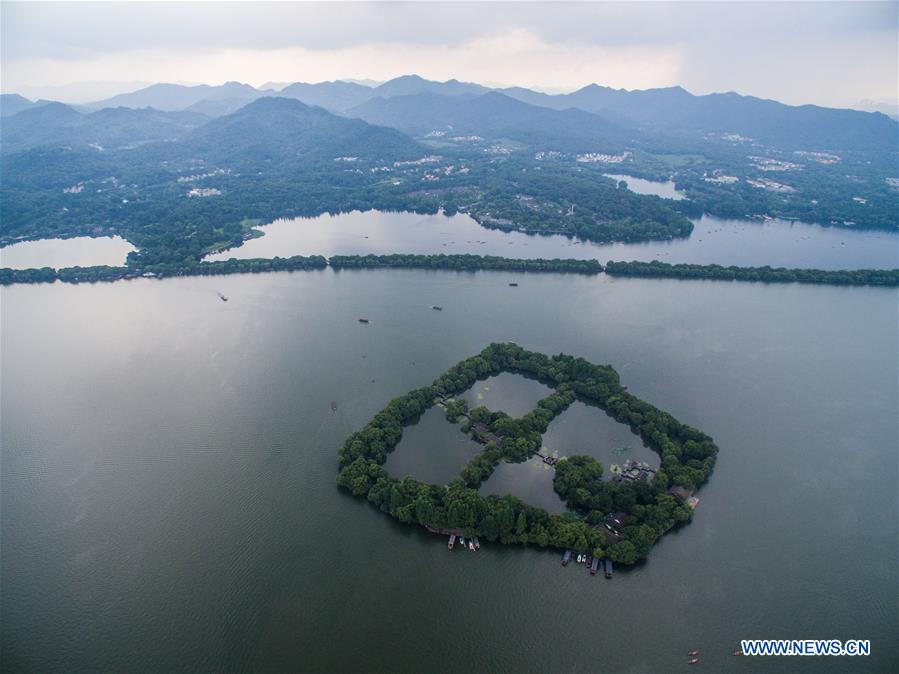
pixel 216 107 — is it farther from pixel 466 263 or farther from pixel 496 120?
pixel 466 263

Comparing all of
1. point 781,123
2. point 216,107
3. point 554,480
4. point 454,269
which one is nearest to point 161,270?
point 454,269

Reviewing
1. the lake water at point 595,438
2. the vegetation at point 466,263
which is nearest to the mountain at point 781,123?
the vegetation at point 466,263

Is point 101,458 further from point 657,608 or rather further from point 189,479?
point 657,608

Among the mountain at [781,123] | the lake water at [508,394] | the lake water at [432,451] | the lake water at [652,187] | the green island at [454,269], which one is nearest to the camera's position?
the lake water at [432,451]

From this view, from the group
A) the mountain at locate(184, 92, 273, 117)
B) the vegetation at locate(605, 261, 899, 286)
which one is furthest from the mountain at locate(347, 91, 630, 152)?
the vegetation at locate(605, 261, 899, 286)

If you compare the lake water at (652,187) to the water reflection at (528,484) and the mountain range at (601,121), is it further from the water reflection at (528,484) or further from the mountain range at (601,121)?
the water reflection at (528,484)

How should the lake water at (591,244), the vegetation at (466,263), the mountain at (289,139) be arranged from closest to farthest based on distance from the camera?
the vegetation at (466,263) → the lake water at (591,244) → the mountain at (289,139)
